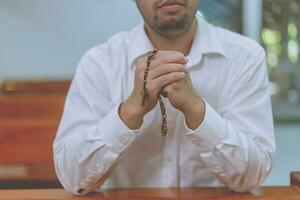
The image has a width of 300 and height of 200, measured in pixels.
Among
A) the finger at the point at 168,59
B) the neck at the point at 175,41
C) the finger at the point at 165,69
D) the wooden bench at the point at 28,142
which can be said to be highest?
the neck at the point at 175,41

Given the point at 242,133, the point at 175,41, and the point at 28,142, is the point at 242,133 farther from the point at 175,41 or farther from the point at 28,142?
the point at 28,142

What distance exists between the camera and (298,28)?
134 inches

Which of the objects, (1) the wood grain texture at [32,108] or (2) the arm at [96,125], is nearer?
(2) the arm at [96,125]

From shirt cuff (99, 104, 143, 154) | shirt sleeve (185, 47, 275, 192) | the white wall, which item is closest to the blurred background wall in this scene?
the white wall

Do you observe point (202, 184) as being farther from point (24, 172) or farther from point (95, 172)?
point (24, 172)

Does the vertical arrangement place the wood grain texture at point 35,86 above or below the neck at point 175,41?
below

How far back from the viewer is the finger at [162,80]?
3.21 ft

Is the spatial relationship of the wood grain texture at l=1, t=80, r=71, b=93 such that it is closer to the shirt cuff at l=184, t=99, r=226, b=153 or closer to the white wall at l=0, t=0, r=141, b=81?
the white wall at l=0, t=0, r=141, b=81

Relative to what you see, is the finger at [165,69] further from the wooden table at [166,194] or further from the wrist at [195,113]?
the wooden table at [166,194]

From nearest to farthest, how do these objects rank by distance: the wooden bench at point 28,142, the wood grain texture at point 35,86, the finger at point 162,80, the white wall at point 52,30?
1. the finger at point 162,80
2. the wooden bench at point 28,142
3. the wood grain texture at point 35,86
4. the white wall at point 52,30

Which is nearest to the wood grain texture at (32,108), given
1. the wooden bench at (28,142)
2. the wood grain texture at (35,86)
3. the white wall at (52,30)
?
the wooden bench at (28,142)

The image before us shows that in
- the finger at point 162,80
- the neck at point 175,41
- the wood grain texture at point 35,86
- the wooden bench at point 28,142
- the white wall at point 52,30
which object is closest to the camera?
the finger at point 162,80

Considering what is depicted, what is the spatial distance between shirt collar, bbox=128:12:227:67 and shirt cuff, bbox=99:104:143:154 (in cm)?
23

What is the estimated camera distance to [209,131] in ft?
3.37
